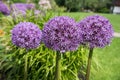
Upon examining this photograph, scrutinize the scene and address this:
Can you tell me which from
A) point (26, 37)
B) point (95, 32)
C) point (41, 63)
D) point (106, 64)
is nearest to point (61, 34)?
point (95, 32)

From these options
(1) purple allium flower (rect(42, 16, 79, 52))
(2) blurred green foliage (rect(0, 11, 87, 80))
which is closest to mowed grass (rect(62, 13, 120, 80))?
(2) blurred green foliage (rect(0, 11, 87, 80))

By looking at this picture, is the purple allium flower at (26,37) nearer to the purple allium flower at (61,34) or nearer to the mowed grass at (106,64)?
the purple allium flower at (61,34)

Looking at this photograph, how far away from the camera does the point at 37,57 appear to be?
557 centimetres

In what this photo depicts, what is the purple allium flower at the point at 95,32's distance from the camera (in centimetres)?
361

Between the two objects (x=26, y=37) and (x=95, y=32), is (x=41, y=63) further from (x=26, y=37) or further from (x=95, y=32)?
(x=95, y=32)

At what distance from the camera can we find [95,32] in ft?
11.9

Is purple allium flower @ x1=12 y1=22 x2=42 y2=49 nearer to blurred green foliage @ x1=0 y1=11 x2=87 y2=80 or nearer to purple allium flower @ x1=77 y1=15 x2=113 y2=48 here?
purple allium flower @ x1=77 y1=15 x2=113 y2=48

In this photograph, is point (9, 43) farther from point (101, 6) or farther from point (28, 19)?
point (101, 6)

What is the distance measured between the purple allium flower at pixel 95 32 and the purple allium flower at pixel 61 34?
0.59 feet

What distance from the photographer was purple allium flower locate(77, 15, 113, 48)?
3.61m

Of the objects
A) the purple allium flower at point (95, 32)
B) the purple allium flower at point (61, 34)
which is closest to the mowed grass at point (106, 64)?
the purple allium flower at point (95, 32)

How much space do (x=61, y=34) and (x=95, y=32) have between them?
44cm

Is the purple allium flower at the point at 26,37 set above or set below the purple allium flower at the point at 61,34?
below

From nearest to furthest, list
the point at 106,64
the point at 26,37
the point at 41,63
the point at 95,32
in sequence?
the point at 95,32 → the point at 26,37 → the point at 41,63 → the point at 106,64
